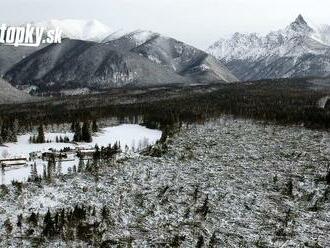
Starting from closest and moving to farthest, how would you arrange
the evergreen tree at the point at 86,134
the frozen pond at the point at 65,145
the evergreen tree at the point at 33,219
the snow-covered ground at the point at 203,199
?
the snow-covered ground at the point at 203,199 → the evergreen tree at the point at 33,219 → the frozen pond at the point at 65,145 → the evergreen tree at the point at 86,134

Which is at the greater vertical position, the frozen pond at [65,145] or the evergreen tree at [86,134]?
the evergreen tree at [86,134]

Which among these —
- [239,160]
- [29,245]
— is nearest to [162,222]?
[29,245]

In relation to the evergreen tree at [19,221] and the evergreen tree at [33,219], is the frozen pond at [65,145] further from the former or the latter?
the evergreen tree at [33,219]

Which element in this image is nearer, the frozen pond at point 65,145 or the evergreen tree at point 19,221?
the evergreen tree at point 19,221

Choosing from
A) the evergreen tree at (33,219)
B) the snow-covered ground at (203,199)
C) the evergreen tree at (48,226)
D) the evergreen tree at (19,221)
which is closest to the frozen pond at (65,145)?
the snow-covered ground at (203,199)

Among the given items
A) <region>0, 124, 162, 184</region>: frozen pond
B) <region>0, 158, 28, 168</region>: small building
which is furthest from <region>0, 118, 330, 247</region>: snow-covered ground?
<region>0, 158, 28, 168</region>: small building

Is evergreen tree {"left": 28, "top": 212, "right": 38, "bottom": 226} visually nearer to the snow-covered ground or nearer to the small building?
the snow-covered ground

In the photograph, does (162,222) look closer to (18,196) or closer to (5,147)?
(18,196)
